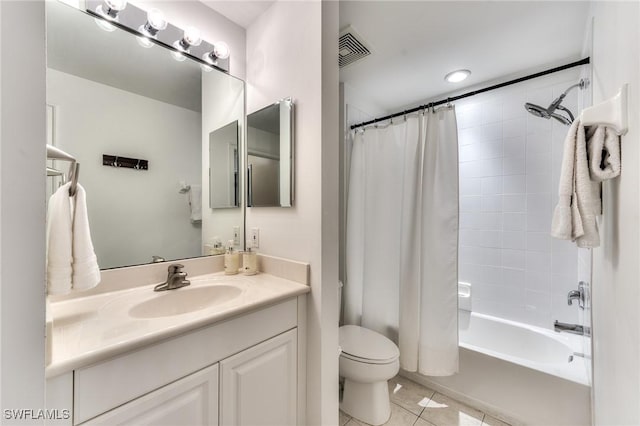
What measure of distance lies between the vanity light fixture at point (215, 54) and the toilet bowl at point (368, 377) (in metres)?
1.87

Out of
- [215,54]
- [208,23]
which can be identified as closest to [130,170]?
[215,54]

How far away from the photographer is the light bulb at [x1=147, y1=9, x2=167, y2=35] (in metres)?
1.13

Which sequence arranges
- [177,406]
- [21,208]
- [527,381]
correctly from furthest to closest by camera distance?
[527,381]
[177,406]
[21,208]

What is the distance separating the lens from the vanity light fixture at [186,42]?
49.5 inches

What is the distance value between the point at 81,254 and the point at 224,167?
86 centimetres

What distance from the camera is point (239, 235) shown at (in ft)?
4.89

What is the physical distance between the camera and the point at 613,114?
626mm

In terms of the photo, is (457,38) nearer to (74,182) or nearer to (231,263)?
(231,263)

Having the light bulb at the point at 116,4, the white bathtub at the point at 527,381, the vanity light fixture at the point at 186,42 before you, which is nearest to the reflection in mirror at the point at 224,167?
the vanity light fixture at the point at 186,42

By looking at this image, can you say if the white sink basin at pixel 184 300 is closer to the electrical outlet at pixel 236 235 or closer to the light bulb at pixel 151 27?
the electrical outlet at pixel 236 235

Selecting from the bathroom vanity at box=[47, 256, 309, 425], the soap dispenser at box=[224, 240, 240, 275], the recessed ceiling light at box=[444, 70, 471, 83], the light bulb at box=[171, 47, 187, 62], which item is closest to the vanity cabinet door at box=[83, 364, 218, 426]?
the bathroom vanity at box=[47, 256, 309, 425]

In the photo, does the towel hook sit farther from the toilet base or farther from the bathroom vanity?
the toilet base

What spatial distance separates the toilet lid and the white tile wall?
1176 mm

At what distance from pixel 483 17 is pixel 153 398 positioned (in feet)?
7.39
